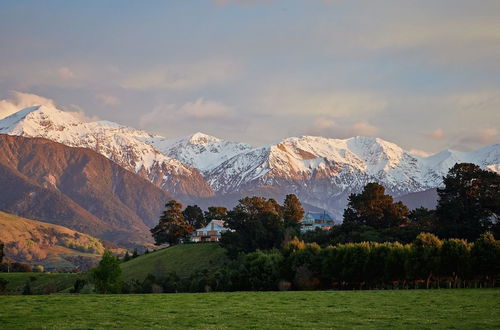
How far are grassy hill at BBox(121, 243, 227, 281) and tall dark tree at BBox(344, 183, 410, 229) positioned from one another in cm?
3361

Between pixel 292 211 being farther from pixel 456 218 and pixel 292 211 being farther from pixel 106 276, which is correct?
pixel 106 276

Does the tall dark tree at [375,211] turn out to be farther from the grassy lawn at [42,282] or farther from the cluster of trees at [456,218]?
the grassy lawn at [42,282]

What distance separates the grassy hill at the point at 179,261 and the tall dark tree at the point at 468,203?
51.0m

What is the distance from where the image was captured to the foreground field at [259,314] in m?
36.9

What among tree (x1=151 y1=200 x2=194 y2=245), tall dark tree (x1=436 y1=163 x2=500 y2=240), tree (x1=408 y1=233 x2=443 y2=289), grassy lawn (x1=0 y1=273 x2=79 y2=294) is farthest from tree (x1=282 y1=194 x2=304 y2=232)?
tree (x1=408 y1=233 x2=443 y2=289)

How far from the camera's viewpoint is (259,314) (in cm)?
4288

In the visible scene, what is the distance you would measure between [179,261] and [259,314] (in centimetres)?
10916

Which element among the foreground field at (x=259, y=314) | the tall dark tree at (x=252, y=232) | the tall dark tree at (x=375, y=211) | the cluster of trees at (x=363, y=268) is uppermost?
the tall dark tree at (x=375, y=211)

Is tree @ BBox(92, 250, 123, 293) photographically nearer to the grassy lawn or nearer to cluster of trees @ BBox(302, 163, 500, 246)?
the grassy lawn

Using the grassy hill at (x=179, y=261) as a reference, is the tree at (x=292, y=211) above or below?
above

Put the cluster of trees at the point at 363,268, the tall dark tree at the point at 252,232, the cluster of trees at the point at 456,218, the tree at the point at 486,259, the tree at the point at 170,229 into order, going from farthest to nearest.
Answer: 1. the tree at the point at 170,229
2. the tall dark tree at the point at 252,232
3. the cluster of trees at the point at 456,218
4. the cluster of trees at the point at 363,268
5. the tree at the point at 486,259

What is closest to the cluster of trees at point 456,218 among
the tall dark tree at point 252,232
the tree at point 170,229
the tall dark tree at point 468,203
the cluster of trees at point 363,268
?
the tall dark tree at point 468,203

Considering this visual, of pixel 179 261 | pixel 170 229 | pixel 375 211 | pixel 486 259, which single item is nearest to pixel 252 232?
pixel 179 261

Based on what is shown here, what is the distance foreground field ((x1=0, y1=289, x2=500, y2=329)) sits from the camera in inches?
1452
